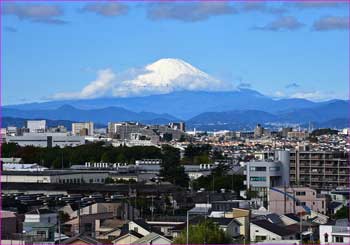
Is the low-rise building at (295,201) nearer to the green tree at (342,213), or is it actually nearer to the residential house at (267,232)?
the green tree at (342,213)

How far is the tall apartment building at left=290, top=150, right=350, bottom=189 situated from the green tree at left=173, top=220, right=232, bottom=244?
15.6 m

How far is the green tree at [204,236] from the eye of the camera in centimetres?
1135

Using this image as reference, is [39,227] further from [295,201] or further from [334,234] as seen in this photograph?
[295,201]

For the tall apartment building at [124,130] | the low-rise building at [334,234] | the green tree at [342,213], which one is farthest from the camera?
the tall apartment building at [124,130]

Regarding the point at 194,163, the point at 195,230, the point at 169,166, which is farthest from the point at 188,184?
the point at 195,230

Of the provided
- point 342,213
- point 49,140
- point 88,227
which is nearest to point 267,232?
point 88,227

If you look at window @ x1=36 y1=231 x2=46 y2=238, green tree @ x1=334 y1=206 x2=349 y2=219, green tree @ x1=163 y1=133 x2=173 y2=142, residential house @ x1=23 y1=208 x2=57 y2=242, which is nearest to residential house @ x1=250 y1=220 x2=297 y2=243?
residential house @ x1=23 y1=208 x2=57 y2=242

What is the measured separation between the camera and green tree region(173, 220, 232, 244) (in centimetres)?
1135

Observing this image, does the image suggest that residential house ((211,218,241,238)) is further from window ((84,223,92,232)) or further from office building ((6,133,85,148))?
office building ((6,133,85,148))

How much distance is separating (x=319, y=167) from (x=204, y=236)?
17.0 m

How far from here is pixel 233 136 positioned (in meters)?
85.1

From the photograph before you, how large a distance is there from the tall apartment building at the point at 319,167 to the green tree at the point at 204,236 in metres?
15.6

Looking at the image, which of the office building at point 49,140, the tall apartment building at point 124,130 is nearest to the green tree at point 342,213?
the office building at point 49,140

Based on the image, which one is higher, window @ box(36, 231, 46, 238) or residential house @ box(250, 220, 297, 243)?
window @ box(36, 231, 46, 238)
